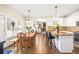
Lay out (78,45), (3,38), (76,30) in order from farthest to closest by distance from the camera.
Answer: (78,45) < (3,38) < (76,30)

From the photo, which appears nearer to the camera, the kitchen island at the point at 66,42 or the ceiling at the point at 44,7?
the ceiling at the point at 44,7

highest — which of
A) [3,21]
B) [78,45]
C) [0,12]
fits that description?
[0,12]

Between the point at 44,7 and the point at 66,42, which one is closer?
the point at 66,42

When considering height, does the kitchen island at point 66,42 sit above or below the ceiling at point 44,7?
below

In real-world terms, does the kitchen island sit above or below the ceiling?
below

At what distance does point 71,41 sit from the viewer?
15.1ft

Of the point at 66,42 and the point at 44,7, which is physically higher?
the point at 44,7

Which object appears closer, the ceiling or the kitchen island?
the ceiling

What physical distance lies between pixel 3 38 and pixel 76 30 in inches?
115

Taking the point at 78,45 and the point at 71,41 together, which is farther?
the point at 78,45

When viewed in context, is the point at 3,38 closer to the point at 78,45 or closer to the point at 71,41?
the point at 71,41
